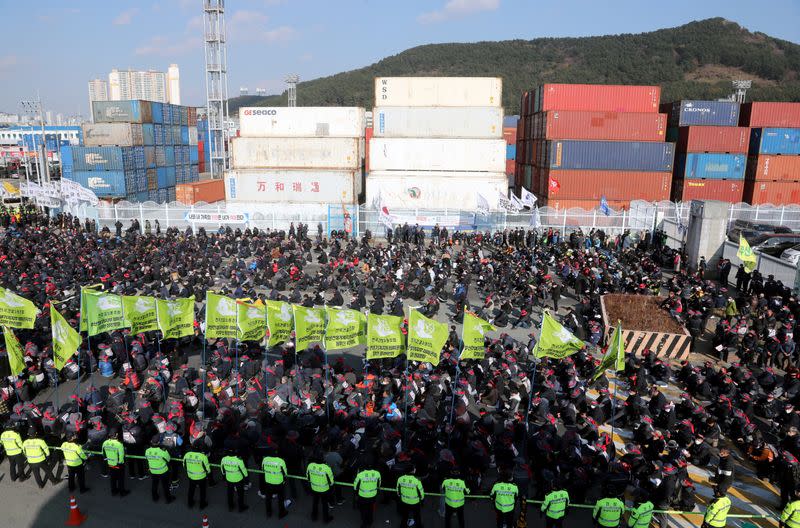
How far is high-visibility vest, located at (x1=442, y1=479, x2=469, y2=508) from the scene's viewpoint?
27.2 feet

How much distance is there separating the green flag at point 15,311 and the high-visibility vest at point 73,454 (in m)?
4.56

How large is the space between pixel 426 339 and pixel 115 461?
5969 mm

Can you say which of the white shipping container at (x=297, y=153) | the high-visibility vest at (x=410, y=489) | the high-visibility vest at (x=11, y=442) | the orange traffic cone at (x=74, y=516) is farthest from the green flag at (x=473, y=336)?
the white shipping container at (x=297, y=153)

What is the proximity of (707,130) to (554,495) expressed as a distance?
36.5 m

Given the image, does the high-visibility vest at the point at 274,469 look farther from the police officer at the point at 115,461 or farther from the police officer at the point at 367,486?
the police officer at the point at 115,461

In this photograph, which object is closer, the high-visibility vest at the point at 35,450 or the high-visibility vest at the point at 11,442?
the high-visibility vest at the point at 35,450

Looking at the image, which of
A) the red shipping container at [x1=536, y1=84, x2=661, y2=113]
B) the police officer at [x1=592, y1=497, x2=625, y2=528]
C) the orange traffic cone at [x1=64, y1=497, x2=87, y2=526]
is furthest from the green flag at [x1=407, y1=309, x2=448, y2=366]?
the red shipping container at [x1=536, y1=84, x2=661, y2=113]

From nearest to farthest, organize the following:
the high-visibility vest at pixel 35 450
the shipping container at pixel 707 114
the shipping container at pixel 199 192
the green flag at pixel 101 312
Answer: the high-visibility vest at pixel 35 450, the green flag at pixel 101 312, the shipping container at pixel 707 114, the shipping container at pixel 199 192

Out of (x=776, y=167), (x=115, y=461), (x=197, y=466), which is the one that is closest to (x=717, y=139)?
(x=776, y=167)

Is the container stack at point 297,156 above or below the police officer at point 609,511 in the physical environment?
above

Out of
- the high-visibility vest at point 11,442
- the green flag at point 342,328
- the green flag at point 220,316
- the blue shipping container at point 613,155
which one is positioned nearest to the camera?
the high-visibility vest at point 11,442

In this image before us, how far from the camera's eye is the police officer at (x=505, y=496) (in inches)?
322

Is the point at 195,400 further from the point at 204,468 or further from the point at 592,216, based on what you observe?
the point at 592,216

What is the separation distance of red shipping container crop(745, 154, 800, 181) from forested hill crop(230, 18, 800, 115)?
312 ft
